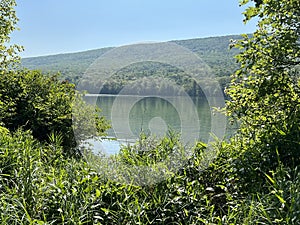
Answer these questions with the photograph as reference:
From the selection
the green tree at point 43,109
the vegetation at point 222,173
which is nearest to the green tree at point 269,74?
the vegetation at point 222,173

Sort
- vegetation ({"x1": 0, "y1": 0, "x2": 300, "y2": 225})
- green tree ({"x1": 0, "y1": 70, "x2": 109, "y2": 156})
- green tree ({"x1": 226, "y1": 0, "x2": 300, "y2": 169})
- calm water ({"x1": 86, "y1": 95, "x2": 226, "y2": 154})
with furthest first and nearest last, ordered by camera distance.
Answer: green tree ({"x1": 0, "y1": 70, "x2": 109, "y2": 156}), calm water ({"x1": 86, "y1": 95, "x2": 226, "y2": 154}), green tree ({"x1": 226, "y1": 0, "x2": 300, "y2": 169}), vegetation ({"x1": 0, "y1": 0, "x2": 300, "y2": 225})

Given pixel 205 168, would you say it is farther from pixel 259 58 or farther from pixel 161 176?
pixel 259 58

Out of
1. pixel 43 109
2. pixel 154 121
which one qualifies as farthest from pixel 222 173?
pixel 43 109

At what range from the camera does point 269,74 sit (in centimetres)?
362

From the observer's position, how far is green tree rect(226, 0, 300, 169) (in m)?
3.56

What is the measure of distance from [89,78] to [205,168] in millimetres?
4795

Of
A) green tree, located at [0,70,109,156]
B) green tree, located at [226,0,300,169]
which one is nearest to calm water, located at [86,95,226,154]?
green tree, located at [0,70,109,156]

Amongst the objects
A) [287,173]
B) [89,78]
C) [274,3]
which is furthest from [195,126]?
[287,173]

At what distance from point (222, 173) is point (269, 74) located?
3.51ft

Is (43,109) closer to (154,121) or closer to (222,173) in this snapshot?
(154,121)

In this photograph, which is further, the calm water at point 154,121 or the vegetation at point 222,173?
the calm water at point 154,121

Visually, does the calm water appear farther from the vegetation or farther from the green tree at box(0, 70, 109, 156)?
the vegetation

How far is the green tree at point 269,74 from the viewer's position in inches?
140

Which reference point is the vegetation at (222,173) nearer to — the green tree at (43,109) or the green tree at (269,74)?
the green tree at (269,74)
